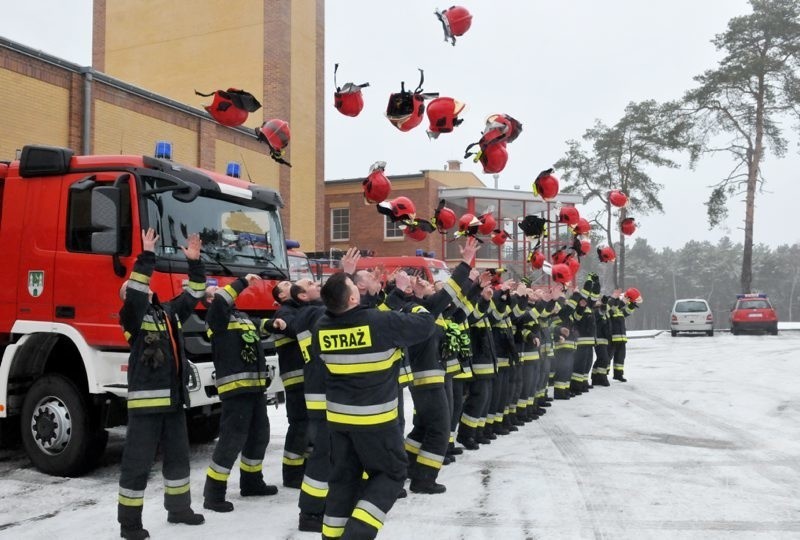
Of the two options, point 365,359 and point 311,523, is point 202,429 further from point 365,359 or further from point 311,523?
point 365,359

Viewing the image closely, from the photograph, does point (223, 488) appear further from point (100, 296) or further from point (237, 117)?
point (237, 117)

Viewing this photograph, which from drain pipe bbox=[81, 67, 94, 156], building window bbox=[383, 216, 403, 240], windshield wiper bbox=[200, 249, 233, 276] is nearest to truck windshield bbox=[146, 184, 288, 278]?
windshield wiper bbox=[200, 249, 233, 276]

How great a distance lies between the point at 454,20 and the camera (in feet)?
21.6

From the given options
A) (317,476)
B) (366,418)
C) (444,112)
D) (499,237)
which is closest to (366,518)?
(366,418)

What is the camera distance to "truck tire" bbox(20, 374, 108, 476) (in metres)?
6.12

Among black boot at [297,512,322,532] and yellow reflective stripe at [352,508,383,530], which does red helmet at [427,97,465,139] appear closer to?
black boot at [297,512,322,532]

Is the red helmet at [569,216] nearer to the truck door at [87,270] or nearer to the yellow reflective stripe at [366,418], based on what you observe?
the truck door at [87,270]

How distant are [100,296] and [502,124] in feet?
14.5

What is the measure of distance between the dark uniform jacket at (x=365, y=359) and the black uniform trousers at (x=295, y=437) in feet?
5.92

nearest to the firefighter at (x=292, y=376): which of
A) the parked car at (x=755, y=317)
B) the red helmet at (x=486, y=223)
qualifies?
the red helmet at (x=486, y=223)

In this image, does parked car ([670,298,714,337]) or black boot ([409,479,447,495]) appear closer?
black boot ([409,479,447,495])

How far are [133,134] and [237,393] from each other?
12.1 metres

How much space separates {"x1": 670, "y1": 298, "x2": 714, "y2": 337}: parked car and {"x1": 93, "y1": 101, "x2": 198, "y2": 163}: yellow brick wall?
61.0 ft

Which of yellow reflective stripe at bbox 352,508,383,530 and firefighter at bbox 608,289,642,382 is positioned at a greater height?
firefighter at bbox 608,289,642,382
